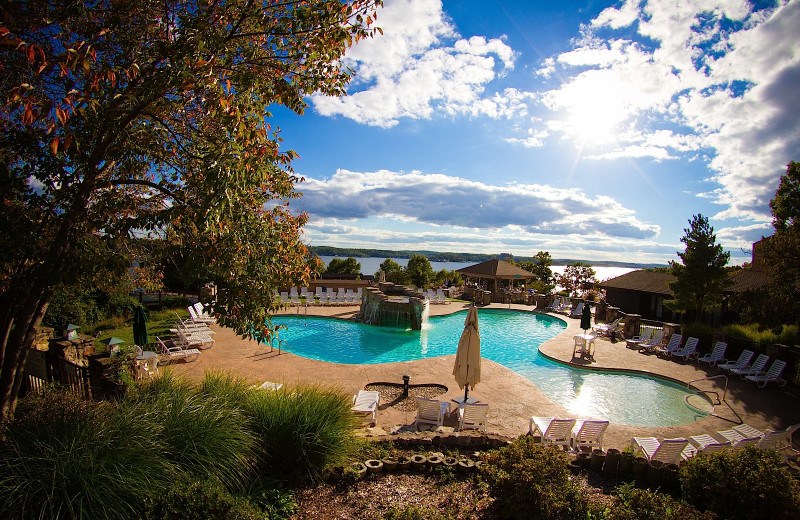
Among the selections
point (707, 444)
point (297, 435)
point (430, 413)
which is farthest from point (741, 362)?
point (297, 435)

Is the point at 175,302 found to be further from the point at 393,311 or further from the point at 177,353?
the point at 393,311

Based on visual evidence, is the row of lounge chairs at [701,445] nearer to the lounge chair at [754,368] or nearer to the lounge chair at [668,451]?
the lounge chair at [668,451]

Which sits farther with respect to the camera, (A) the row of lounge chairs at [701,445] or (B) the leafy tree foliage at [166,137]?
(A) the row of lounge chairs at [701,445]

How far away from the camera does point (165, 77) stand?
370 centimetres

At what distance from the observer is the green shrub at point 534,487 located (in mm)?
4078

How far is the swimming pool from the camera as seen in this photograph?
10.2 m

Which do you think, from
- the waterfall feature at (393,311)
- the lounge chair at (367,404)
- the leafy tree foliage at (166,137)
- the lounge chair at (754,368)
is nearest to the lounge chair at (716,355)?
the lounge chair at (754,368)

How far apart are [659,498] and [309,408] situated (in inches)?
165

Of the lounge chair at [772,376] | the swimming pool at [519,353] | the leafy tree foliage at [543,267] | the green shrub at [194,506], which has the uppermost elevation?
the leafy tree foliage at [543,267]

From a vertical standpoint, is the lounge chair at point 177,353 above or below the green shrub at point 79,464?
below

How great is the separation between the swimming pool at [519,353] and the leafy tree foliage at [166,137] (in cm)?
863

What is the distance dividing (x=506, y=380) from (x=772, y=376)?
7.60 meters

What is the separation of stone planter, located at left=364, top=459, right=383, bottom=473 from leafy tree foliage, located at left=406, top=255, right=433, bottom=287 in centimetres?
3047

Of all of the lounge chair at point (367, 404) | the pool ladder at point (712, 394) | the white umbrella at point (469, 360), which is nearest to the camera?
the lounge chair at point (367, 404)
